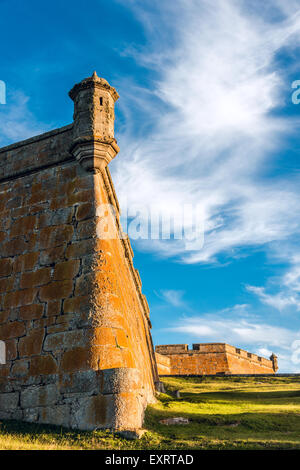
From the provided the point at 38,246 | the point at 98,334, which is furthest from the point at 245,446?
the point at 38,246

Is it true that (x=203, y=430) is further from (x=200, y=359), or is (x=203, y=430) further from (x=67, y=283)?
(x=200, y=359)

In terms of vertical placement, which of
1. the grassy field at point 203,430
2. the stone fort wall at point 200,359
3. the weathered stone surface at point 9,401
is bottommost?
the grassy field at point 203,430

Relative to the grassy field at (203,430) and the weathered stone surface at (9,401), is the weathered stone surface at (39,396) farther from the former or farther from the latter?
the grassy field at (203,430)

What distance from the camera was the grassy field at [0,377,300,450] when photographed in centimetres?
552

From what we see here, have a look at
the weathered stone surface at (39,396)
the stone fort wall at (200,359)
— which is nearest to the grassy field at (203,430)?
the weathered stone surface at (39,396)

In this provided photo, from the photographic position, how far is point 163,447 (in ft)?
18.0

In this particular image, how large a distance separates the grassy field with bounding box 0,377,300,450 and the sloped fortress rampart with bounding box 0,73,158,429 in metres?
0.38

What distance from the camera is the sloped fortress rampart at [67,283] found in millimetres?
6430

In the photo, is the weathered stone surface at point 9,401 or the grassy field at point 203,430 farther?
the weathered stone surface at point 9,401

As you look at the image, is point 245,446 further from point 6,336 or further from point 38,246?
point 38,246

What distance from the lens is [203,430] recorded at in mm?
6633

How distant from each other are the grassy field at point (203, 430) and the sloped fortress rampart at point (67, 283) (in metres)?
0.38

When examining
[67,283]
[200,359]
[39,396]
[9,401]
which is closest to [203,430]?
[39,396]
